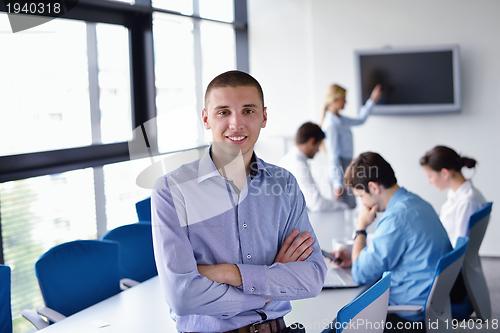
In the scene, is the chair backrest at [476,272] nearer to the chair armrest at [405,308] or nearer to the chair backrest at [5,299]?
the chair armrest at [405,308]

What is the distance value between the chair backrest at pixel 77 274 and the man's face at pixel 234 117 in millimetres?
1357

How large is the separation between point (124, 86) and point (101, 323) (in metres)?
3.13

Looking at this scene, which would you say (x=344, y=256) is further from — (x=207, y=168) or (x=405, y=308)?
(x=207, y=168)

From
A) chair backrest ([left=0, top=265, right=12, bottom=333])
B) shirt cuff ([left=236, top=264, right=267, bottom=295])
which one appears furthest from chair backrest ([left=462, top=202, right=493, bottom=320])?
chair backrest ([left=0, top=265, right=12, bottom=333])

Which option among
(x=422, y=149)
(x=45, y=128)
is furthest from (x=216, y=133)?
(x=422, y=149)

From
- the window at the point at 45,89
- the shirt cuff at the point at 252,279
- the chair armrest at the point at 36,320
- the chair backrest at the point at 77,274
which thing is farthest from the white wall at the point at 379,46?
the shirt cuff at the point at 252,279

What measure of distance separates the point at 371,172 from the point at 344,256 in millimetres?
489

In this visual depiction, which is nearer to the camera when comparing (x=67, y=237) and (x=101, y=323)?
(x=101, y=323)

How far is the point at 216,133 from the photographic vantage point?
1.49 metres

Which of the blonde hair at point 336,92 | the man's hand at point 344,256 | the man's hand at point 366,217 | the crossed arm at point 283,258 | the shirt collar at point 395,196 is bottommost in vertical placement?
the man's hand at point 344,256

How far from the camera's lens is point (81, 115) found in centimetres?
407

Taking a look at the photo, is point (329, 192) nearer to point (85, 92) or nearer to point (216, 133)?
point (85, 92)

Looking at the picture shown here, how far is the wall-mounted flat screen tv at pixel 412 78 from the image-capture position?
493cm

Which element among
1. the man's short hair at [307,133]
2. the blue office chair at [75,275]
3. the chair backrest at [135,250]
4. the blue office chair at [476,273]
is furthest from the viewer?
the man's short hair at [307,133]
